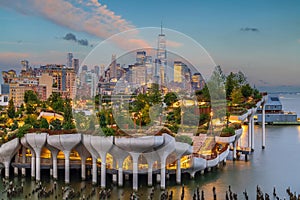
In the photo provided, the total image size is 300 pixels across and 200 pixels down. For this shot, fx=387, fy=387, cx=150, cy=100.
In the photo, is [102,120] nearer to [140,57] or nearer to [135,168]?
[135,168]

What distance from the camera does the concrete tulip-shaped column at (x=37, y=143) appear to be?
20.8 meters

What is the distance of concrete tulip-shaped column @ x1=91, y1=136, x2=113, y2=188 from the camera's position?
19016mm

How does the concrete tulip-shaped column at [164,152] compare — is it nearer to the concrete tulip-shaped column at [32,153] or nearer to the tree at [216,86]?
the concrete tulip-shaped column at [32,153]

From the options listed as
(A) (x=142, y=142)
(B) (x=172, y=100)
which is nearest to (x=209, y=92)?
(B) (x=172, y=100)

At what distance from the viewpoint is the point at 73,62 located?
102m

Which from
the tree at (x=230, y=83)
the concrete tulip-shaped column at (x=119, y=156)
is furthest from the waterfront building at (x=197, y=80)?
the concrete tulip-shaped column at (x=119, y=156)

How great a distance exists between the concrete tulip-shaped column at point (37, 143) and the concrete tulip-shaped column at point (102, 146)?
3.17m

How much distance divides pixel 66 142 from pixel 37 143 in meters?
1.77

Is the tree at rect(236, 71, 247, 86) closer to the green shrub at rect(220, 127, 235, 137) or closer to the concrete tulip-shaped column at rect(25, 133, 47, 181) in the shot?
the green shrub at rect(220, 127, 235, 137)

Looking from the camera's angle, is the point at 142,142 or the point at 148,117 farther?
the point at 148,117

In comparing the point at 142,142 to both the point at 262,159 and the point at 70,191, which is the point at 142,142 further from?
the point at 262,159

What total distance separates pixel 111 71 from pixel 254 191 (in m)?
17.0

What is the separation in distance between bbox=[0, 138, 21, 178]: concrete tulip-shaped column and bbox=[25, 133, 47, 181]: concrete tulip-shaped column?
1.21m

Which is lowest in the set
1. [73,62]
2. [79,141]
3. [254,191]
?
[254,191]
